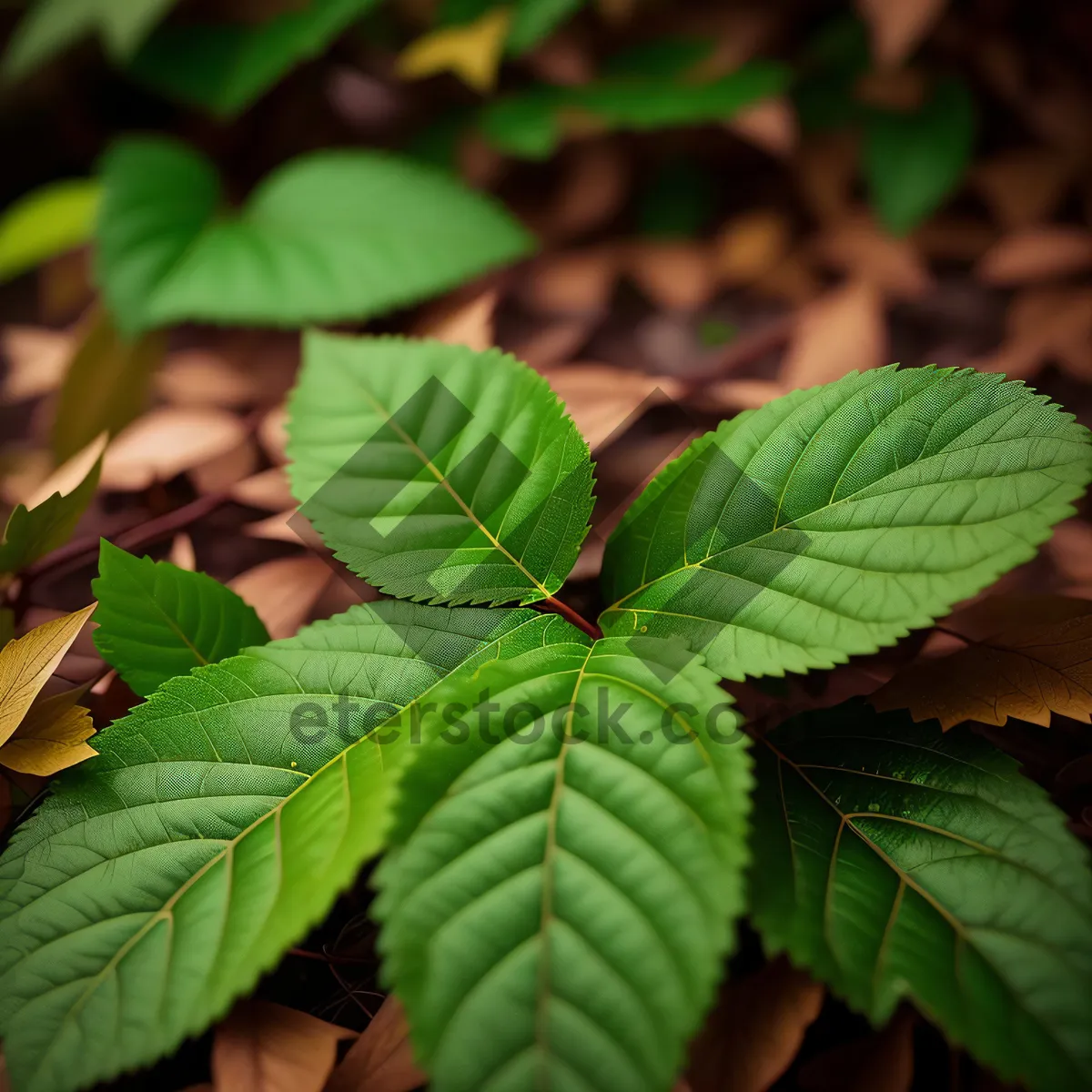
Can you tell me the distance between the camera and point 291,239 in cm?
107

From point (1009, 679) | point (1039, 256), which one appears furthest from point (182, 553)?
point (1039, 256)

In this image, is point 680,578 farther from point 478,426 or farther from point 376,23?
point 376,23

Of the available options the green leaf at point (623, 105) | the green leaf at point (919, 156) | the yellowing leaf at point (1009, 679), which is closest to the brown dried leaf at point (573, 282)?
the green leaf at point (623, 105)

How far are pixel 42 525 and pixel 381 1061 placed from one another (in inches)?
17.9

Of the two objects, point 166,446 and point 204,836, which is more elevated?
point 166,446

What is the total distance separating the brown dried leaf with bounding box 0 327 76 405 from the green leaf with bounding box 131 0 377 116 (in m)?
0.43

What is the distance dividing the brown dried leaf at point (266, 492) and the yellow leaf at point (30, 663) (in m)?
0.31

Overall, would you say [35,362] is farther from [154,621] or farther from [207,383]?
[154,621]

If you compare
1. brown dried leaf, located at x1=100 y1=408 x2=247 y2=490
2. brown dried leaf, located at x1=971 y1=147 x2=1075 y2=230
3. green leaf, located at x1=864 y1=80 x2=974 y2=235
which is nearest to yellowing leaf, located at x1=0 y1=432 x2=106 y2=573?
brown dried leaf, located at x1=100 y1=408 x2=247 y2=490

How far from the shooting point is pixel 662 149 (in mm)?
1220

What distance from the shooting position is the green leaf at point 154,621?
577mm

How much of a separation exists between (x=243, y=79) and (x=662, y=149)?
24.9 inches

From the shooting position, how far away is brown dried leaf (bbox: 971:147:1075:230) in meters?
1.08

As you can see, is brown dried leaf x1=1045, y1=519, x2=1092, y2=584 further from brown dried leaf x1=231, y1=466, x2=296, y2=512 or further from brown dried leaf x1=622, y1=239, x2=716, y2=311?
brown dried leaf x1=231, y1=466, x2=296, y2=512
